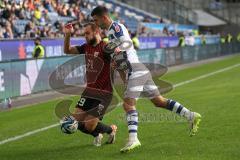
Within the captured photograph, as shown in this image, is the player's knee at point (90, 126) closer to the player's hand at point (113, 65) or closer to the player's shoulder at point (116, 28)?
the player's hand at point (113, 65)

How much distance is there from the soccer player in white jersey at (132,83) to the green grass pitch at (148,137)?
0.31m

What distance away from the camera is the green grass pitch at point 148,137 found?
815 centimetres

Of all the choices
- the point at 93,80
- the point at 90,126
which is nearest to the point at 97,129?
the point at 90,126

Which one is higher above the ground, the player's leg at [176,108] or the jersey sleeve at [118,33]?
the jersey sleeve at [118,33]

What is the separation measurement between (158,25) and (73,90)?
27.9 metres

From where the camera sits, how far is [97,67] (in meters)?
8.63

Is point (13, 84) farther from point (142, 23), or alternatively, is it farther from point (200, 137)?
point (142, 23)

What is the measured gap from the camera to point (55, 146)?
9.27 m

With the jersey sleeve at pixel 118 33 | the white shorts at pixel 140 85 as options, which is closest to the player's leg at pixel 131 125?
the white shorts at pixel 140 85

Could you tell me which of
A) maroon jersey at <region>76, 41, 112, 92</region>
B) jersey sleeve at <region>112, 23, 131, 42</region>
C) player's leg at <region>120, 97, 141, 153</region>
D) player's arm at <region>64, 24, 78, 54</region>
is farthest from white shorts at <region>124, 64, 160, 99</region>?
player's arm at <region>64, 24, 78, 54</region>

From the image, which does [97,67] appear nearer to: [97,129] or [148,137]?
[97,129]

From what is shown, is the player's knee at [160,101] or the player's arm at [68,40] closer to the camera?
the player's arm at [68,40]

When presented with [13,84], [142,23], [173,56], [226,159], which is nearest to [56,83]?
[13,84]

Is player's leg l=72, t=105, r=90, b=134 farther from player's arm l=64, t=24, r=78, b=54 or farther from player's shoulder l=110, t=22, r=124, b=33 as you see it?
player's shoulder l=110, t=22, r=124, b=33
